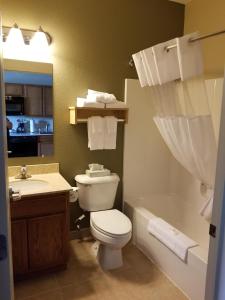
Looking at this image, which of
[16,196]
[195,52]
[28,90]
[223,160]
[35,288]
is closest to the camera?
[223,160]

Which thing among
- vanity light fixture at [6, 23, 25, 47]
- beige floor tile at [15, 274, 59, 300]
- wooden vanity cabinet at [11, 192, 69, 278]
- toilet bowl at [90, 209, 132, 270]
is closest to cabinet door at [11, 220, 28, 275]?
wooden vanity cabinet at [11, 192, 69, 278]

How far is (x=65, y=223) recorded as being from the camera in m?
2.19

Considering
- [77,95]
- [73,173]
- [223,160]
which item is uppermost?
[77,95]

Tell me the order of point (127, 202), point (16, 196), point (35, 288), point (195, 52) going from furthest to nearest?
point (127, 202) → point (35, 288) → point (195, 52) → point (16, 196)

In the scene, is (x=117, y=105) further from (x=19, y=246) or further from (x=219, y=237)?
(x=219, y=237)

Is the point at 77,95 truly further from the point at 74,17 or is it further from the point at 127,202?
the point at 127,202

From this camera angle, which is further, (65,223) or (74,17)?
(74,17)

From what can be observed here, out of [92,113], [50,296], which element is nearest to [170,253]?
[50,296]

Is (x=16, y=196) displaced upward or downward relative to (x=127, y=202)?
upward

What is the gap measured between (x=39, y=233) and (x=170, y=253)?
114cm

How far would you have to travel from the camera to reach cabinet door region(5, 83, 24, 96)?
231 centimetres

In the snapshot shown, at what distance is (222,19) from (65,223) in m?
2.44

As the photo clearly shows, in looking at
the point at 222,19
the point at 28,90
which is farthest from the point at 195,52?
the point at 28,90

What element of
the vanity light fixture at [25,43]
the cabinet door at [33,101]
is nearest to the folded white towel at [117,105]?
the cabinet door at [33,101]
